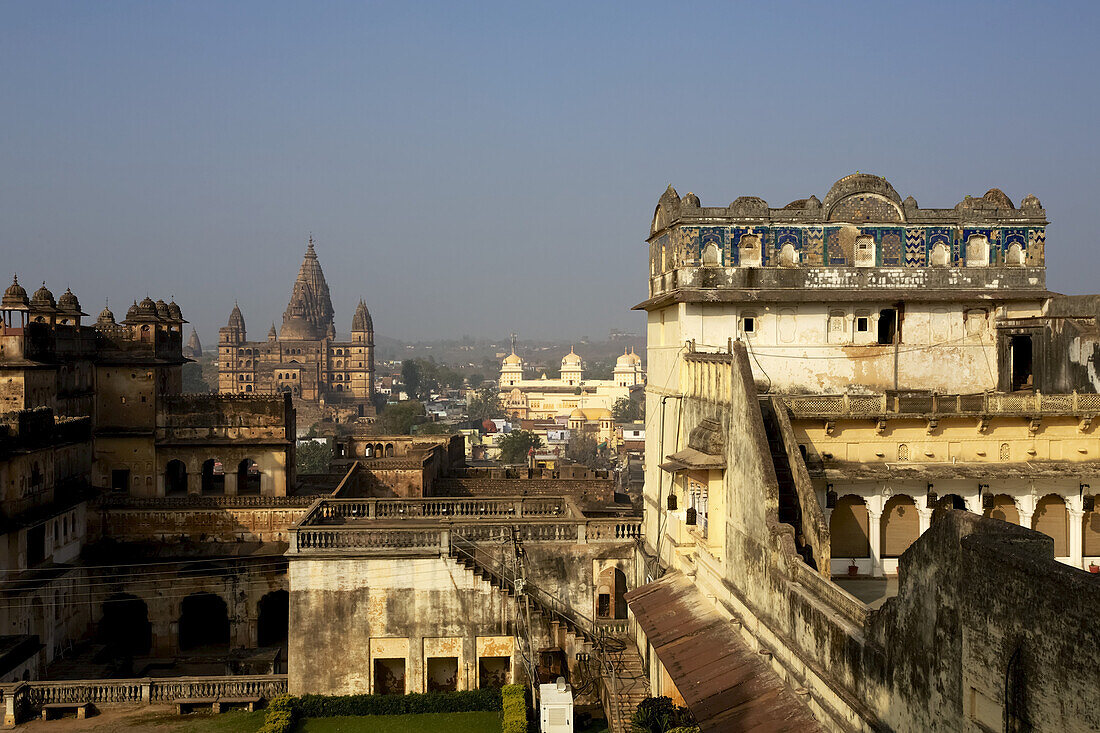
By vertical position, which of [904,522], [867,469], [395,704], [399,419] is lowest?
[395,704]

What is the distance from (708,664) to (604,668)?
19.2ft

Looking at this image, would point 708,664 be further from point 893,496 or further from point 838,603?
point 893,496

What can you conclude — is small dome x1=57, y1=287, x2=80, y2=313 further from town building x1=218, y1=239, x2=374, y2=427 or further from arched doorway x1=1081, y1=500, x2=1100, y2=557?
town building x1=218, y1=239, x2=374, y2=427

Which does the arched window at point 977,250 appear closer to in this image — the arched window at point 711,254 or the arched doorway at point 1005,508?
the arched window at point 711,254

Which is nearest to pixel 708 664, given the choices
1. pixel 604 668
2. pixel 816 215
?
pixel 604 668

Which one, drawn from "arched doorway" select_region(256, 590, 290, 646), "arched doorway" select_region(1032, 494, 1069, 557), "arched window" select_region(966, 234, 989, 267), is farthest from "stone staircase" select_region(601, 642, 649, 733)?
"arched window" select_region(966, 234, 989, 267)

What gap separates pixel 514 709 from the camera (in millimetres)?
20859

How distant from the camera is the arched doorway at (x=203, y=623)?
30734 millimetres

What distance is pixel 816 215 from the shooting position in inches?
1025

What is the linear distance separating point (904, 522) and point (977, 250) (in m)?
8.68

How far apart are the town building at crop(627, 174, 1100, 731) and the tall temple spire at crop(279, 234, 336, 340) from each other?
142 metres

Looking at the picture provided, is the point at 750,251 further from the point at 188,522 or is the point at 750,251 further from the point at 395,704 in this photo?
the point at 188,522

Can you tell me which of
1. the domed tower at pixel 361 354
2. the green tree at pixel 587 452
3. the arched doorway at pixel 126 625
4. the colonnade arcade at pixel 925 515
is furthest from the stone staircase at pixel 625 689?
the domed tower at pixel 361 354

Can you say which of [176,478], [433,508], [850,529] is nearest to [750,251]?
[850,529]
